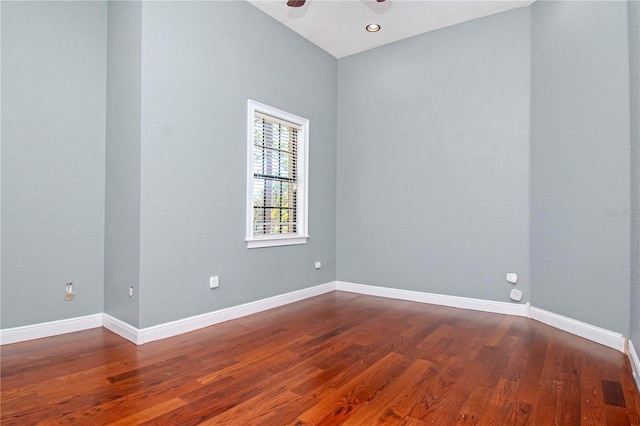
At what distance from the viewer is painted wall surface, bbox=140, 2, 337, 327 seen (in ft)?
9.65

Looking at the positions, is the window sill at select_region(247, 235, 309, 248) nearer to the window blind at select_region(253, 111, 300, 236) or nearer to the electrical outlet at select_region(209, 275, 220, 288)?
the window blind at select_region(253, 111, 300, 236)

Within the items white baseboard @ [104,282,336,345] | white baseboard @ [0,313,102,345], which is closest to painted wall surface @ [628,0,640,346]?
white baseboard @ [104,282,336,345]

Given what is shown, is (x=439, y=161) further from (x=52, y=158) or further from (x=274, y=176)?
(x=52, y=158)

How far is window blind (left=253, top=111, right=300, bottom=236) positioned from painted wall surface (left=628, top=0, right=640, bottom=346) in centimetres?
312

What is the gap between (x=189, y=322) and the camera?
3150mm

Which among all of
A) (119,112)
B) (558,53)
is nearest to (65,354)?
(119,112)

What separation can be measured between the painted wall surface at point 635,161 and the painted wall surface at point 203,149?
3060mm

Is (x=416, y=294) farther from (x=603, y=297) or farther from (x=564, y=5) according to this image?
(x=564, y=5)

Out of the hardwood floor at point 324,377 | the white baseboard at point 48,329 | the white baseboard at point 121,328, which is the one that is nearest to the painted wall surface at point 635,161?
the hardwood floor at point 324,377

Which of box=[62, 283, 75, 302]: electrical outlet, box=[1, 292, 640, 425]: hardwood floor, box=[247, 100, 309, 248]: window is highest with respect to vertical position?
box=[247, 100, 309, 248]: window

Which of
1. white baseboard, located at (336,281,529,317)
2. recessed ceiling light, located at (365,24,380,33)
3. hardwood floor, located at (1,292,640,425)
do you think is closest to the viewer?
hardwood floor, located at (1,292,640,425)

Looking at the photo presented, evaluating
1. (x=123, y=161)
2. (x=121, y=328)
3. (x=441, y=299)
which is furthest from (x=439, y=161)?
(x=121, y=328)

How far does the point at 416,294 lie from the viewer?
170 inches

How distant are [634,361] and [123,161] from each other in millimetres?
4012
